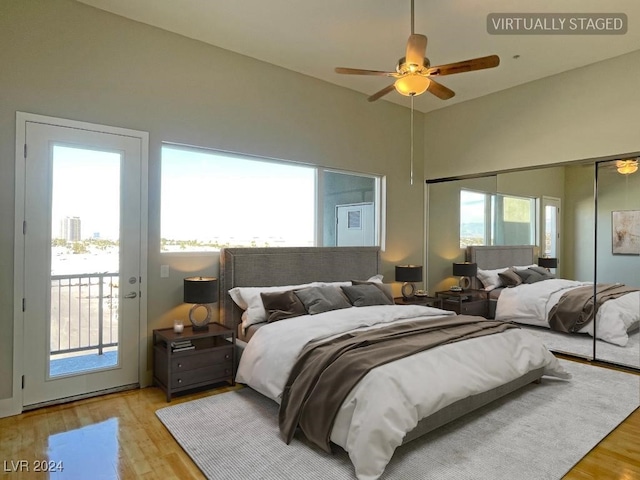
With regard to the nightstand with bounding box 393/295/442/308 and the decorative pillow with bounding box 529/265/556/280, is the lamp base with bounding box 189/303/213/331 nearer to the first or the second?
the nightstand with bounding box 393/295/442/308

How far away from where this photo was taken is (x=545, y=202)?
4.98 metres

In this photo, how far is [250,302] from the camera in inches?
159

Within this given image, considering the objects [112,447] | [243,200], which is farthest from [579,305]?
[112,447]

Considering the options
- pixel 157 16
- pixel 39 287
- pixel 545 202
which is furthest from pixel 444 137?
pixel 39 287

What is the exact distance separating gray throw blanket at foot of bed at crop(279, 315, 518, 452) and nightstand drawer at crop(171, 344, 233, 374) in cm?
107

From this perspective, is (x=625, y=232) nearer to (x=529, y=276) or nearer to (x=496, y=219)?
(x=529, y=276)

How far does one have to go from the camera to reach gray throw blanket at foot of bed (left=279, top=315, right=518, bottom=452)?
255cm

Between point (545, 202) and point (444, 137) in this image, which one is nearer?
point (545, 202)

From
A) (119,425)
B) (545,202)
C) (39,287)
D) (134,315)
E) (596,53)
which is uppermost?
(596,53)

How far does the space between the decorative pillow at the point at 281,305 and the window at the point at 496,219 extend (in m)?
3.16

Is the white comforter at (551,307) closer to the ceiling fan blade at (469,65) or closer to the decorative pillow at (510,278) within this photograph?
the decorative pillow at (510,278)

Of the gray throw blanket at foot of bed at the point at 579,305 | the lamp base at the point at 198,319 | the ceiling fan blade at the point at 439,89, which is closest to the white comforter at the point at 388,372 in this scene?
the lamp base at the point at 198,319

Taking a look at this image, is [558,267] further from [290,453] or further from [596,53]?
[290,453]

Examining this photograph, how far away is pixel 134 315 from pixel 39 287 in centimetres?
81
